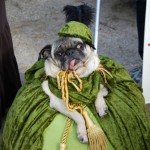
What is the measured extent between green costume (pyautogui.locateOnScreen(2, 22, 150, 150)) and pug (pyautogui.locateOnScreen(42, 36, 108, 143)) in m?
0.02

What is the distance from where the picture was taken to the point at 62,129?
1.76 m

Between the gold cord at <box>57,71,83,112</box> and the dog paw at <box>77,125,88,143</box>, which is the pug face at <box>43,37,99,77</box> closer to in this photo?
the gold cord at <box>57,71,83,112</box>

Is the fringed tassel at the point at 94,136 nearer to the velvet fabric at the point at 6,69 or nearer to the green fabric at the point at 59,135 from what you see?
the green fabric at the point at 59,135

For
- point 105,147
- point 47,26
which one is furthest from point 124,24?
point 105,147

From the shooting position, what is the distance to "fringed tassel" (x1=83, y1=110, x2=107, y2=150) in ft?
5.59

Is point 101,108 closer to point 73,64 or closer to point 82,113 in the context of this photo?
point 82,113

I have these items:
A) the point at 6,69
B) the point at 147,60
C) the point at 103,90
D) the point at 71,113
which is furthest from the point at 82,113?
the point at 6,69

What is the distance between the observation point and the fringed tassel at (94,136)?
170 centimetres

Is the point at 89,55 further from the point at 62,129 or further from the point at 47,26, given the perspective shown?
the point at 47,26

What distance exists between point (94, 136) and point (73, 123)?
109 millimetres

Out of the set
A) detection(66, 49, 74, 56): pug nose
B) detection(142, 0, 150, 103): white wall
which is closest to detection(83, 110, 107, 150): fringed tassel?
detection(66, 49, 74, 56): pug nose

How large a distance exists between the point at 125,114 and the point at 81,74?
248 mm

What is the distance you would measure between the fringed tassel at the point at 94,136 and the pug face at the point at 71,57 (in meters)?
0.21

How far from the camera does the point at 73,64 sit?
178 cm
